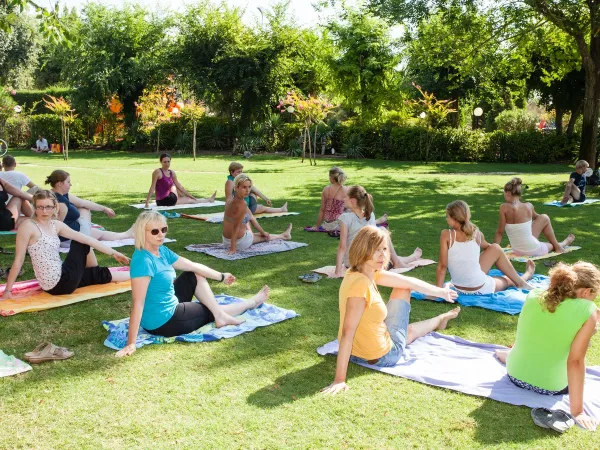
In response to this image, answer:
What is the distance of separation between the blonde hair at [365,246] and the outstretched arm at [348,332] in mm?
242

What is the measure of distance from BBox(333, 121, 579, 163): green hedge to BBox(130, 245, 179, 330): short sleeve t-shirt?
23.5 meters

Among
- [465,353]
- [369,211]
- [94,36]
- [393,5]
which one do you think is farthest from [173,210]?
[94,36]

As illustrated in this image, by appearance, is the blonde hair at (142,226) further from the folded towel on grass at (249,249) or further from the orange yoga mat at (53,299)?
the folded towel on grass at (249,249)

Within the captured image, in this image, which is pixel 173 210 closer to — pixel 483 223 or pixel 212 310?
pixel 483 223

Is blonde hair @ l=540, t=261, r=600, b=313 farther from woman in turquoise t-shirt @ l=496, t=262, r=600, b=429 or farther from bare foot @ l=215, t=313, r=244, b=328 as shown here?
bare foot @ l=215, t=313, r=244, b=328

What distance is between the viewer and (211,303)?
5293 millimetres

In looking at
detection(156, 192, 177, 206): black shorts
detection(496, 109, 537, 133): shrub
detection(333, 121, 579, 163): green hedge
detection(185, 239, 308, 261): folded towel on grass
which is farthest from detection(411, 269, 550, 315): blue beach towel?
detection(496, 109, 537, 133): shrub

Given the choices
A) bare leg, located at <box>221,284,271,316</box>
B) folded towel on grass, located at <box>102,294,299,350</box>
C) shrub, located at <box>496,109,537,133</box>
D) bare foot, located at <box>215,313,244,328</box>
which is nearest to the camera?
folded towel on grass, located at <box>102,294,299,350</box>

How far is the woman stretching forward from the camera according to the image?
315 inches

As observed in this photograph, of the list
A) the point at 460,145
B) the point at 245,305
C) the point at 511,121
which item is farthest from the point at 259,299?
the point at 511,121

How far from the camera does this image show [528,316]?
13.1 ft

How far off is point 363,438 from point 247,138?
2895 cm

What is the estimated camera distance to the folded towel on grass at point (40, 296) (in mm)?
5766

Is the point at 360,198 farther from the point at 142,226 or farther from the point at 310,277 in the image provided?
the point at 142,226
